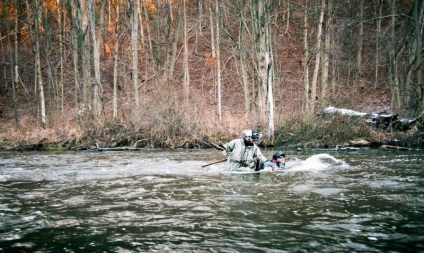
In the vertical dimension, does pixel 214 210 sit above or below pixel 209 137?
below

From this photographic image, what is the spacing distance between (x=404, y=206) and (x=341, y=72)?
31.1 metres

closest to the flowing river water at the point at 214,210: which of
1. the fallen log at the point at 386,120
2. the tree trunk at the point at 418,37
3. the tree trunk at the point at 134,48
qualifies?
the fallen log at the point at 386,120

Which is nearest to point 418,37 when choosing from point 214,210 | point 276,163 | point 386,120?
point 386,120

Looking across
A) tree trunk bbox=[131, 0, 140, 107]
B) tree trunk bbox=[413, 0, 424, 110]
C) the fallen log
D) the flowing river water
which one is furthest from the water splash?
tree trunk bbox=[131, 0, 140, 107]

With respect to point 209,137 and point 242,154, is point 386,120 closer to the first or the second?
point 209,137

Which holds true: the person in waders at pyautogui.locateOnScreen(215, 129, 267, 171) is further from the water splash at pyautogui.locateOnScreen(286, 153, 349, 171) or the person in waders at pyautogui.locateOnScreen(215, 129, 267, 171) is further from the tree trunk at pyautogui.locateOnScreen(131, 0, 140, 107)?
the tree trunk at pyautogui.locateOnScreen(131, 0, 140, 107)

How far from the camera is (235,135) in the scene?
793 inches

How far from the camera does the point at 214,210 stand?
6.92 m

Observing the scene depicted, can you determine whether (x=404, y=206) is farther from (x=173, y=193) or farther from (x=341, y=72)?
(x=341, y=72)

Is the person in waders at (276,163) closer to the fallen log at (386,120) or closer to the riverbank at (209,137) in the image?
the riverbank at (209,137)

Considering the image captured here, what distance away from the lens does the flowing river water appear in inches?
204

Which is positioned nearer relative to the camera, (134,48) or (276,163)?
(276,163)

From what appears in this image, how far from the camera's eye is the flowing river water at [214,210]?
5.18 m

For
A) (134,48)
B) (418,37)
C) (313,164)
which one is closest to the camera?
(313,164)
